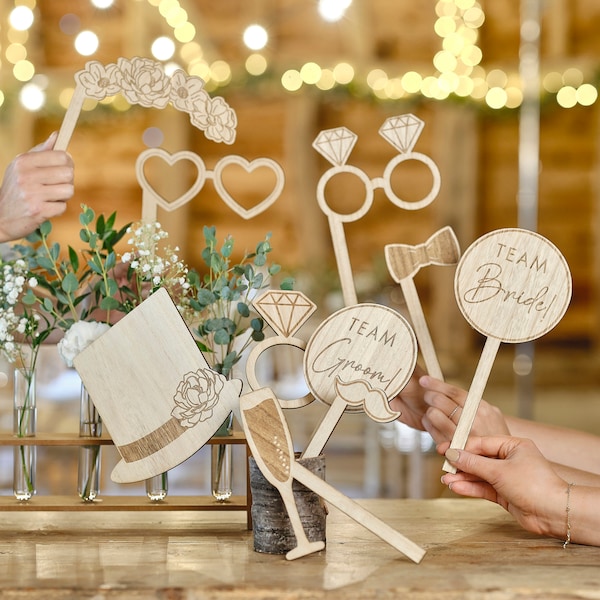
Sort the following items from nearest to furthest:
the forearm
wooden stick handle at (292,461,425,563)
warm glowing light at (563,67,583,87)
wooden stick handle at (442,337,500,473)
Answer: wooden stick handle at (292,461,425,563)
wooden stick handle at (442,337,500,473)
the forearm
warm glowing light at (563,67,583,87)

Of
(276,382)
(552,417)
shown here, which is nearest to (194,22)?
(276,382)

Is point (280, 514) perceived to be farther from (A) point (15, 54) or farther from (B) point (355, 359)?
(A) point (15, 54)

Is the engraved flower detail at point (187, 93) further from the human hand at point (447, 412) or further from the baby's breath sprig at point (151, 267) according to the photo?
the human hand at point (447, 412)

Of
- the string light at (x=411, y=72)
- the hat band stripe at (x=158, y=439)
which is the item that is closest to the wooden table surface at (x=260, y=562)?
the hat band stripe at (x=158, y=439)

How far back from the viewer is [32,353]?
4.17 feet

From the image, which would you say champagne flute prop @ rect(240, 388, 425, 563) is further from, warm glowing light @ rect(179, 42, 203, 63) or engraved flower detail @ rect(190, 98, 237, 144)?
warm glowing light @ rect(179, 42, 203, 63)

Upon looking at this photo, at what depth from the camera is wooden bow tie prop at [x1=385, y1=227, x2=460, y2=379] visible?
121cm

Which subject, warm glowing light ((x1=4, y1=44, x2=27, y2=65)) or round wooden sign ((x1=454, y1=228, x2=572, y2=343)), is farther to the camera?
warm glowing light ((x1=4, y1=44, x2=27, y2=65))

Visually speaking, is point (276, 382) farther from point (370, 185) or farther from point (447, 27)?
point (370, 185)

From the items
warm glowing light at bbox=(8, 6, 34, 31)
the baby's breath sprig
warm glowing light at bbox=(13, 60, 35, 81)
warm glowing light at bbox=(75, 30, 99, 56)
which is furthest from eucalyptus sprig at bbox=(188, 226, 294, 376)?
warm glowing light at bbox=(8, 6, 34, 31)

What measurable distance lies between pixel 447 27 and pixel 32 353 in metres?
5.69

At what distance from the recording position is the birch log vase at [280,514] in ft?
3.59

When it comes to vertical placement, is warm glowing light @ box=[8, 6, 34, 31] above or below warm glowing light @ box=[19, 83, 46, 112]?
above

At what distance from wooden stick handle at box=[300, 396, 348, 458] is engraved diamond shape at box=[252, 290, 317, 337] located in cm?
11
